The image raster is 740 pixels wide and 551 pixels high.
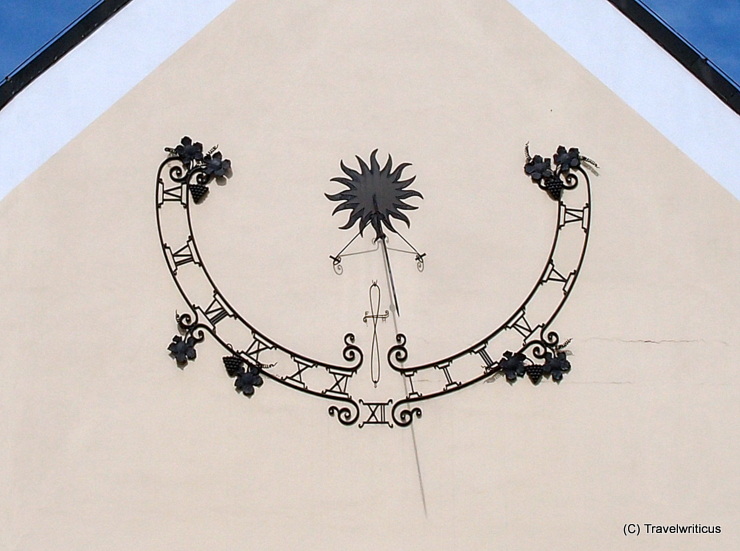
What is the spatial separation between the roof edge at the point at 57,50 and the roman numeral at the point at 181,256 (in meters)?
1.17

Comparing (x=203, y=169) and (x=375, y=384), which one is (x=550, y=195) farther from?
(x=203, y=169)

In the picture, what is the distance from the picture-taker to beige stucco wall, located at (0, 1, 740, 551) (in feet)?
18.0

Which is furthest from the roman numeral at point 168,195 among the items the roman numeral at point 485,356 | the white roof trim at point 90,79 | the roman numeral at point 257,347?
the roman numeral at point 485,356

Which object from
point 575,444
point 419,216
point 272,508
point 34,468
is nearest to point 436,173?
point 419,216

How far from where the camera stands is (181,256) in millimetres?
5766

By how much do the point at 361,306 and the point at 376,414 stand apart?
572 mm

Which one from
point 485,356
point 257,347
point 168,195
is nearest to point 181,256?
point 168,195

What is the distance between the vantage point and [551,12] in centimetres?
597

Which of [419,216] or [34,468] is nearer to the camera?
[34,468]

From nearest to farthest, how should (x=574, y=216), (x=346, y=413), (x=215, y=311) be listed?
(x=346, y=413), (x=215, y=311), (x=574, y=216)

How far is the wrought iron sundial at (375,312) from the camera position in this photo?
5.64m

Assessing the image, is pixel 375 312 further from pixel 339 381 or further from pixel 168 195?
pixel 168 195

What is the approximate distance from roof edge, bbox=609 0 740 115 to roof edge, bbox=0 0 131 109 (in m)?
2.76

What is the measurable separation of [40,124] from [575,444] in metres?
3.29
